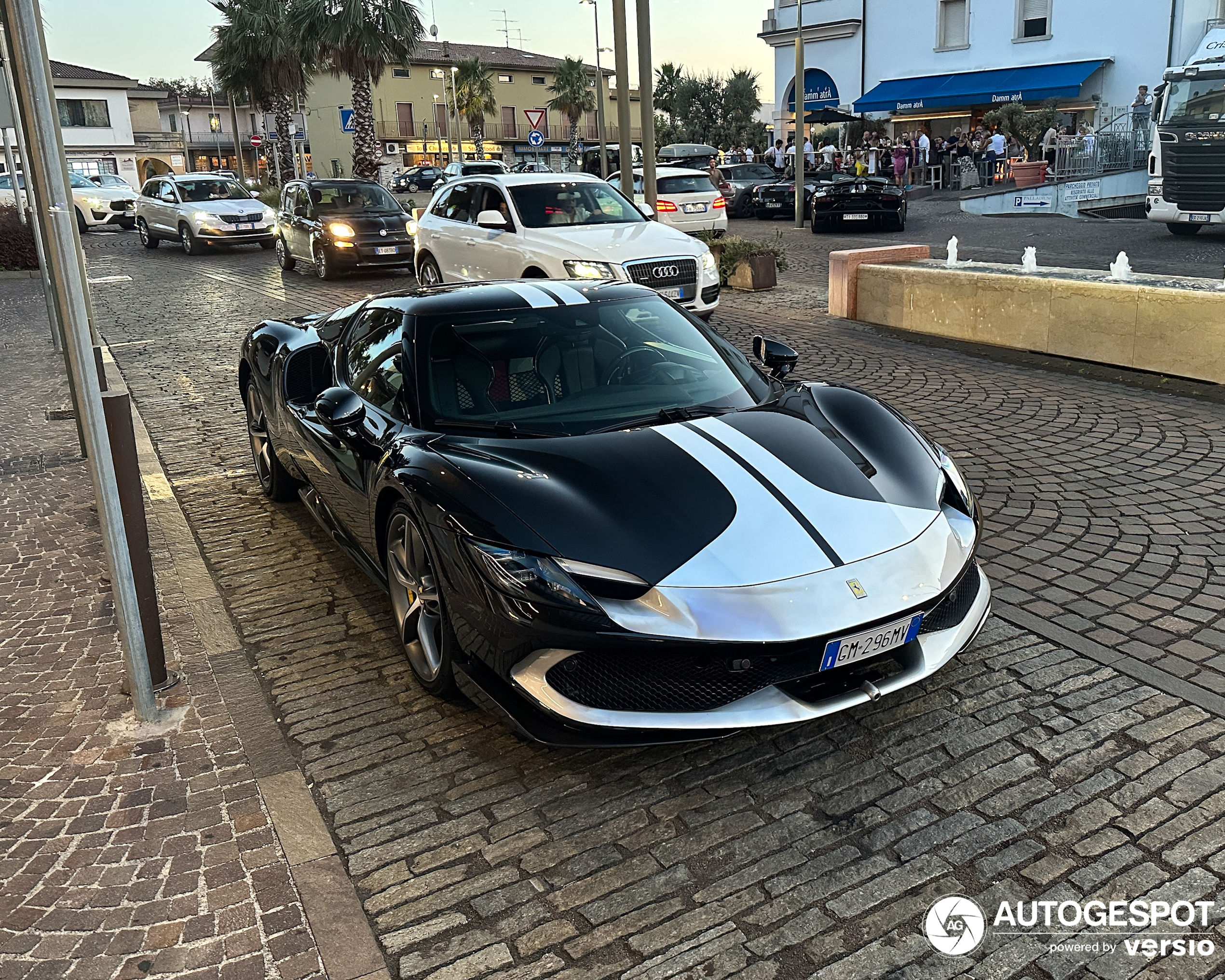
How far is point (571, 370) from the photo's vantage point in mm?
4316

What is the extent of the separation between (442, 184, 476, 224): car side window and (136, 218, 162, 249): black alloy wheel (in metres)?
12.8

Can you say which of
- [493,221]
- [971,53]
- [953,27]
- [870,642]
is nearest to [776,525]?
[870,642]

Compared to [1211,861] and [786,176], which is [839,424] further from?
[786,176]

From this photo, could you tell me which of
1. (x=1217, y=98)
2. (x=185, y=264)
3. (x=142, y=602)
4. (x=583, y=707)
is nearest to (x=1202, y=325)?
(x=583, y=707)

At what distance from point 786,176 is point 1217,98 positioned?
533 inches

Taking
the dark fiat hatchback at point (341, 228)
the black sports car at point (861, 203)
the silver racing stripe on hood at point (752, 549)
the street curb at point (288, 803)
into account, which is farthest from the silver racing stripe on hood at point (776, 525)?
the black sports car at point (861, 203)

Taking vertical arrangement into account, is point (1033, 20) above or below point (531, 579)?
above

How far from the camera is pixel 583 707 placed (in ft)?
10.1

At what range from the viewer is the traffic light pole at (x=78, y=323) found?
3.35 metres

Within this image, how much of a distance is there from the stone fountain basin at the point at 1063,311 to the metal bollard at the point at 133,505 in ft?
25.4

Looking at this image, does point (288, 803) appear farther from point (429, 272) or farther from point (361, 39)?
point (361, 39)

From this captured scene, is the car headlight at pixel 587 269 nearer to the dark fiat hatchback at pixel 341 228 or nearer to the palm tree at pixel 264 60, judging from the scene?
the dark fiat hatchback at pixel 341 228

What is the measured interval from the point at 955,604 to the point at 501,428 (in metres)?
1.76

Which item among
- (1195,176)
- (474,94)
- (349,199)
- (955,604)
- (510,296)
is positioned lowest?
(955,604)
